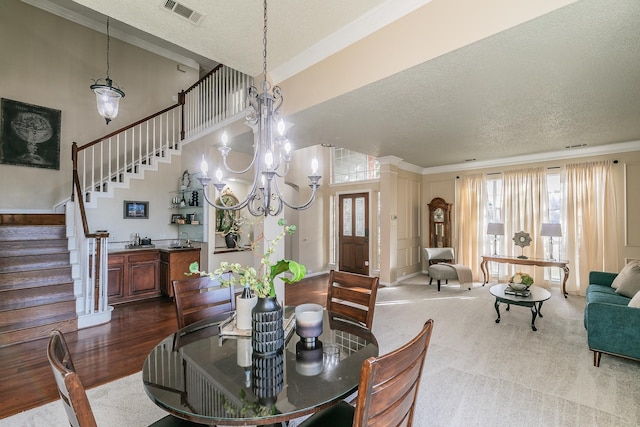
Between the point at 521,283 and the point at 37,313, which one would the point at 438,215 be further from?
the point at 37,313

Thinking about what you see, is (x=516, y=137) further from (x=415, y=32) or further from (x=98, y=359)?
(x=98, y=359)

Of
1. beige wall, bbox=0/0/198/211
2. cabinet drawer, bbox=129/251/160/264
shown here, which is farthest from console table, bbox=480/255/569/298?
beige wall, bbox=0/0/198/211

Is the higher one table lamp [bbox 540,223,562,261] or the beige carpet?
table lamp [bbox 540,223,562,261]

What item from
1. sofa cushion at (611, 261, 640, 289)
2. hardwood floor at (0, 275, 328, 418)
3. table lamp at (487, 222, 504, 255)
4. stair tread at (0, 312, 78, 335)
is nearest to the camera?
hardwood floor at (0, 275, 328, 418)

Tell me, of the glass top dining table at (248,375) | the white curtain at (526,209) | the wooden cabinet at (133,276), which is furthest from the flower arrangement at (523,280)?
the wooden cabinet at (133,276)

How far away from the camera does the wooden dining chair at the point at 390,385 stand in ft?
2.83

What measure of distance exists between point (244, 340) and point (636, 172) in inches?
265

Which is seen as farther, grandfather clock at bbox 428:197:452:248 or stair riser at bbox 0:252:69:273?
grandfather clock at bbox 428:197:452:248

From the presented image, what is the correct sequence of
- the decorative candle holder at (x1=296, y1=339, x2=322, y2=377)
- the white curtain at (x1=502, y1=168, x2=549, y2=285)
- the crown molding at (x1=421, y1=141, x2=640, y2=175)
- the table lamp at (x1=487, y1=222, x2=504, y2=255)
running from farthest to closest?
1. the table lamp at (x1=487, y1=222, x2=504, y2=255)
2. the white curtain at (x1=502, y1=168, x2=549, y2=285)
3. the crown molding at (x1=421, y1=141, x2=640, y2=175)
4. the decorative candle holder at (x1=296, y1=339, x2=322, y2=377)

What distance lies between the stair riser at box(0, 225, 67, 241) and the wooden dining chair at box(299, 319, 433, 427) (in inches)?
206

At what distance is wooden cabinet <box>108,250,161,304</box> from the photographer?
14.8 feet

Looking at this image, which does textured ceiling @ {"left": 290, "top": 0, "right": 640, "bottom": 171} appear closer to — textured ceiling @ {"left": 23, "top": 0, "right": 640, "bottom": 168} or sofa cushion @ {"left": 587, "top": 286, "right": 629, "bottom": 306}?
textured ceiling @ {"left": 23, "top": 0, "right": 640, "bottom": 168}

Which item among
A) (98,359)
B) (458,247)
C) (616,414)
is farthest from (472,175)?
(98,359)

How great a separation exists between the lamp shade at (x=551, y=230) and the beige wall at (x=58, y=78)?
8395 millimetres
